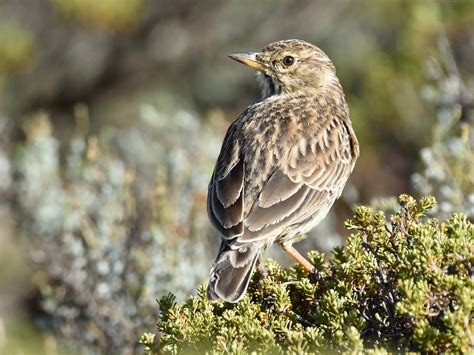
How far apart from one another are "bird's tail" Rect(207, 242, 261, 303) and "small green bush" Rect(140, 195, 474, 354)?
0.06 meters

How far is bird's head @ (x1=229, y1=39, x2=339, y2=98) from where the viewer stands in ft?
21.6

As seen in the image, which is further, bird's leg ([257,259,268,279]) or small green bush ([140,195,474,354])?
bird's leg ([257,259,268,279])

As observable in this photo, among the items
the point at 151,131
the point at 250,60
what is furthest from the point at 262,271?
the point at 151,131

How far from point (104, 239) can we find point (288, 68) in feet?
6.05

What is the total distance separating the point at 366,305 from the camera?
12.7ft

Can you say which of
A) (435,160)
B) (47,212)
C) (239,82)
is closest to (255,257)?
(435,160)

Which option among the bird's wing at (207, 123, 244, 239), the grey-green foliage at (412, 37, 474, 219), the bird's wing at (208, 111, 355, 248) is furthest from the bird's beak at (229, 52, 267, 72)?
the grey-green foliage at (412, 37, 474, 219)

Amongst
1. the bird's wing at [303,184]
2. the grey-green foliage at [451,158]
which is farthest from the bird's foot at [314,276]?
the grey-green foliage at [451,158]

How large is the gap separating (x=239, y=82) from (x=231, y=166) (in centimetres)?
796

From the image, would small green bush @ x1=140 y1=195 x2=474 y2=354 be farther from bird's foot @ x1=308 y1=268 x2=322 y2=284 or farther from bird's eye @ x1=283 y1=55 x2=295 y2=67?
bird's eye @ x1=283 y1=55 x2=295 y2=67

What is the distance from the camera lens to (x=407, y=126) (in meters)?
10.2

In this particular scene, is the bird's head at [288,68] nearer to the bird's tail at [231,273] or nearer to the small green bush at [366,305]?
the bird's tail at [231,273]

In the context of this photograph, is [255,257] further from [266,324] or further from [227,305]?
[266,324]

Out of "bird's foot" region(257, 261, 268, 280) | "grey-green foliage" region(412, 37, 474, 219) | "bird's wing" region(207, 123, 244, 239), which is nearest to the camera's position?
"bird's foot" region(257, 261, 268, 280)
